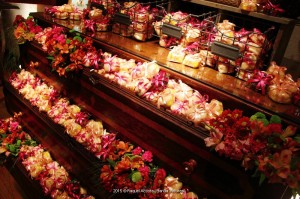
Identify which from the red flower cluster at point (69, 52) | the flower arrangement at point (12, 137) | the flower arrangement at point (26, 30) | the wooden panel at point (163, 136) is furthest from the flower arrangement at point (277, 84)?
the flower arrangement at point (12, 137)

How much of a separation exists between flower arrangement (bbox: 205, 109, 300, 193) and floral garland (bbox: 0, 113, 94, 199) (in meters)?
1.48

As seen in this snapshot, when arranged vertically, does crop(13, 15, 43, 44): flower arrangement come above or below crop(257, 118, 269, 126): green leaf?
below

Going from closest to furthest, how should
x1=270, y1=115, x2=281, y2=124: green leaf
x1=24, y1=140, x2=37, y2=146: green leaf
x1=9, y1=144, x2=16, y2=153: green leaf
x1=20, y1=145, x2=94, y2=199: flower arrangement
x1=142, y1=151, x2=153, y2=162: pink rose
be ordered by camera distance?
x1=270, y1=115, x2=281, y2=124: green leaf → x1=142, y1=151, x2=153, y2=162: pink rose → x1=20, y1=145, x2=94, y2=199: flower arrangement → x1=9, y1=144, x2=16, y2=153: green leaf → x1=24, y1=140, x2=37, y2=146: green leaf

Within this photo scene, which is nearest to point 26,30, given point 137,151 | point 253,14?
point 137,151

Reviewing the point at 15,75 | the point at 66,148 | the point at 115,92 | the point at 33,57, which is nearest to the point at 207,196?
the point at 115,92

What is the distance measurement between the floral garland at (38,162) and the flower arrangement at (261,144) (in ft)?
4.85

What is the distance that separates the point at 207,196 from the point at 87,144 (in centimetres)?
105

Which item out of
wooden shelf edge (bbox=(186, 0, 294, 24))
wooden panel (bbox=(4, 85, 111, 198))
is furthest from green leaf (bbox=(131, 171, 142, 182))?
wooden shelf edge (bbox=(186, 0, 294, 24))

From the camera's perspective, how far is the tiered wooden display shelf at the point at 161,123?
4.77 feet

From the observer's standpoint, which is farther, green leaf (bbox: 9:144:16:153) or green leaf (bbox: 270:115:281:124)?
green leaf (bbox: 9:144:16:153)

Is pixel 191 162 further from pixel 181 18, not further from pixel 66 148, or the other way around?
pixel 66 148

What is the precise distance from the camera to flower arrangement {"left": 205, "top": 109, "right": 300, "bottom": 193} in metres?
1.16

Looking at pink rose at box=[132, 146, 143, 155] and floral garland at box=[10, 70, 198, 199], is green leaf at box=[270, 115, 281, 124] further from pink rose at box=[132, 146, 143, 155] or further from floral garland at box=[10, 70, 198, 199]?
pink rose at box=[132, 146, 143, 155]

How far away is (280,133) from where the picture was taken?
1.25 meters
